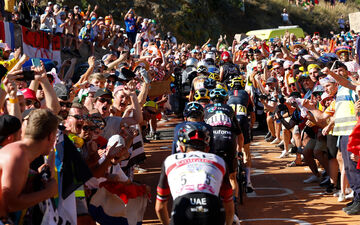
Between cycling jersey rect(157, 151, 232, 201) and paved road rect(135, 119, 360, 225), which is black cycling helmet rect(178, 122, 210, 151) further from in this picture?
paved road rect(135, 119, 360, 225)

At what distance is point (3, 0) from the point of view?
1723 cm

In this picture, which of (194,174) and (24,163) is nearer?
(24,163)

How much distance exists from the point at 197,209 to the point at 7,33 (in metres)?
11.7

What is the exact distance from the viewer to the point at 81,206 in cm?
617

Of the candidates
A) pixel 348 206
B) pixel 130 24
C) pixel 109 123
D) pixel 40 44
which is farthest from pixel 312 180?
pixel 130 24

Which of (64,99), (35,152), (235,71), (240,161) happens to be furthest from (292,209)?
(235,71)

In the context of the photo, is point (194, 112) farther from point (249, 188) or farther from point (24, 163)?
point (249, 188)

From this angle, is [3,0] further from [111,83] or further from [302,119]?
[302,119]

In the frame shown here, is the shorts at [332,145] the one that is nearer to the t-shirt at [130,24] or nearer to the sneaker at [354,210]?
the sneaker at [354,210]

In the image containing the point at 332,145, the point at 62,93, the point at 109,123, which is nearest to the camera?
the point at 62,93

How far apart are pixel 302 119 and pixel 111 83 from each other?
4084 mm

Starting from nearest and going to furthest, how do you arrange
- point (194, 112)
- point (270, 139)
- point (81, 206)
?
point (81, 206), point (194, 112), point (270, 139)

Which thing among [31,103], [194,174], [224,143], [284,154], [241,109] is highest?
[31,103]

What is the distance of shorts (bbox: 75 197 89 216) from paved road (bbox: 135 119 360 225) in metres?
2.70
